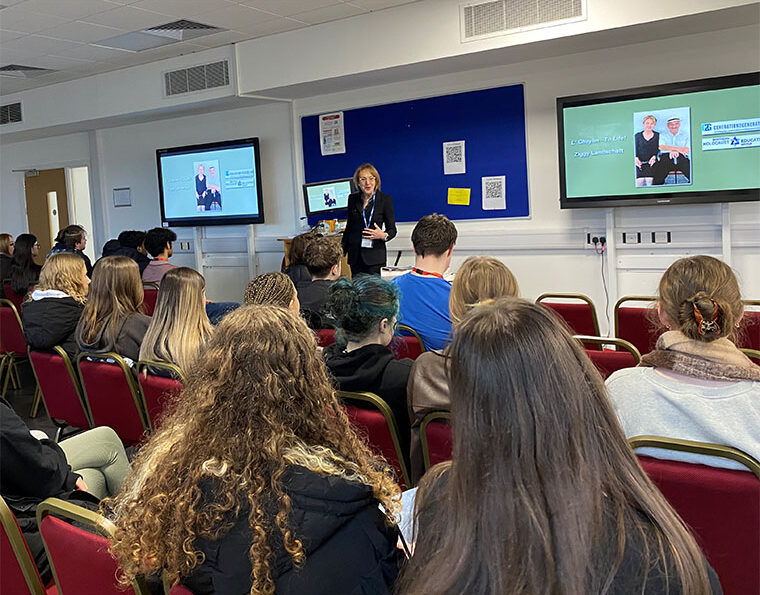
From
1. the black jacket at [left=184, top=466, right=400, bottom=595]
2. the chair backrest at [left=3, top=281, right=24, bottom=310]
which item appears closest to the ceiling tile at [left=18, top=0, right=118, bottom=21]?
the chair backrest at [left=3, top=281, right=24, bottom=310]

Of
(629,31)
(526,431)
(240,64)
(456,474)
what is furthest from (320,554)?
(240,64)

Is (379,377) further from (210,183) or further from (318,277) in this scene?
(210,183)

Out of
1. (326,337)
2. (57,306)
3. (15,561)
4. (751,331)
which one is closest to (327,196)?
(57,306)

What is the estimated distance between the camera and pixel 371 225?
6.04 meters

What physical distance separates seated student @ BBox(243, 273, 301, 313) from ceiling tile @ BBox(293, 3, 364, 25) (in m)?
3.52

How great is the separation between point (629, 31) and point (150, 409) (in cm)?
410

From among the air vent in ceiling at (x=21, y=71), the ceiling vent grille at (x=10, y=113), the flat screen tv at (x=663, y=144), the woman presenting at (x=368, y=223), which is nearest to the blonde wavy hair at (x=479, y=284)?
the flat screen tv at (x=663, y=144)

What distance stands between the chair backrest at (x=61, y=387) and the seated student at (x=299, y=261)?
4.77 ft

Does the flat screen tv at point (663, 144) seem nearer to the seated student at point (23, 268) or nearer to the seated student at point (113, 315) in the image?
the seated student at point (113, 315)

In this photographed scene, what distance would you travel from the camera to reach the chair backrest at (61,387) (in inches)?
137

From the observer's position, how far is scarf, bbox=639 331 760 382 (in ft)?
5.97

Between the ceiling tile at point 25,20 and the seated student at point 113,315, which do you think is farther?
the ceiling tile at point 25,20

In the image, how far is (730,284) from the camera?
2.15 m

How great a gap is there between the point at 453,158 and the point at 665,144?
1.91 metres
